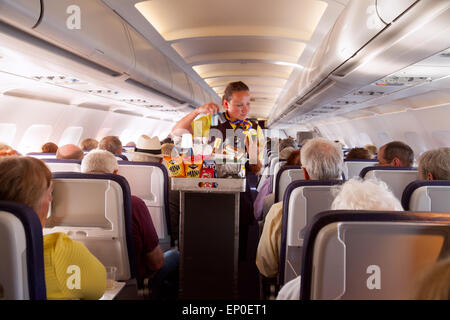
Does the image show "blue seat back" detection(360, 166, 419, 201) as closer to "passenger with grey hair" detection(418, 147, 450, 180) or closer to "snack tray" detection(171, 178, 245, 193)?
"passenger with grey hair" detection(418, 147, 450, 180)

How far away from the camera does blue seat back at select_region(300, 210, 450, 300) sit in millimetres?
1253

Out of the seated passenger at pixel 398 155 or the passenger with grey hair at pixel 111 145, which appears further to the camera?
the passenger with grey hair at pixel 111 145

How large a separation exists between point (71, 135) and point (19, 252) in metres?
9.90

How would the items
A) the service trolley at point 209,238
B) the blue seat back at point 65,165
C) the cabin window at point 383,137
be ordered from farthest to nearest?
the cabin window at point 383,137 < the blue seat back at point 65,165 < the service trolley at point 209,238

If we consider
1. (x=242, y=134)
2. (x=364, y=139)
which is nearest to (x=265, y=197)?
(x=242, y=134)

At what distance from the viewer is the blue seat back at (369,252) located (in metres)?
1.25

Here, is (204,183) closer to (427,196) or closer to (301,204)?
(301,204)

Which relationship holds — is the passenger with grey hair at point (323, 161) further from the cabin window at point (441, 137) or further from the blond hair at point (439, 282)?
the cabin window at point (441, 137)

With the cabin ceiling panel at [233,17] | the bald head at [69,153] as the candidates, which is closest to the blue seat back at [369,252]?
the bald head at [69,153]

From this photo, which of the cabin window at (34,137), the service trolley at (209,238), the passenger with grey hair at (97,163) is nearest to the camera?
the passenger with grey hair at (97,163)

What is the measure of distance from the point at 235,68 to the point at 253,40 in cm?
303

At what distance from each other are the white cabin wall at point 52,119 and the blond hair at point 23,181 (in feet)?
20.5

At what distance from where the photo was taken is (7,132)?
A: 24.7 feet
